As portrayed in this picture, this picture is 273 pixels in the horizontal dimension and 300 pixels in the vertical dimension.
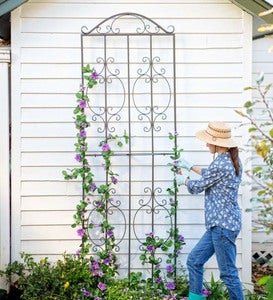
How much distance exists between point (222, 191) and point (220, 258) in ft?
1.83

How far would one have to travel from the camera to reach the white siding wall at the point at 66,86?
6184mm

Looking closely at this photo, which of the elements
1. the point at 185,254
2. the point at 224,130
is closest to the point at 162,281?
the point at 185,254

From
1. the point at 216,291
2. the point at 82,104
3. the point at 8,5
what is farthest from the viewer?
the point at 216,291

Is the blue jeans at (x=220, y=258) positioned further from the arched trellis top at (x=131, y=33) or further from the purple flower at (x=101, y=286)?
the arched trellis top at (x=131, y=33)

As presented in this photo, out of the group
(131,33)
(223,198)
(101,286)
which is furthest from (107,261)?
(131,33)

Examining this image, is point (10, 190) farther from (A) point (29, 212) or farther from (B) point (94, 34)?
(B) point (94, 34)

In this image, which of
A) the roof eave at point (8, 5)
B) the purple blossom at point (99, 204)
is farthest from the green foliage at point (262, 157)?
the roof eave at point (8, 5)

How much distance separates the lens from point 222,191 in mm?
5414

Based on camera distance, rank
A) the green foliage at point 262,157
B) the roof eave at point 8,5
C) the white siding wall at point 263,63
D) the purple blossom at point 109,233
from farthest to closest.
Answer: the white siding wall at point 263,63, the purple blossom at point 109,233, the roof eave at point 8,5, the green foliage at point 262,157

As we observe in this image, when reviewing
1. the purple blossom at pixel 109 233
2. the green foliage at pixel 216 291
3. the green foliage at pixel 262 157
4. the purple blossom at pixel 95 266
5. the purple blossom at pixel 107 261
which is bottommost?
the green foliage at pixel 216 291

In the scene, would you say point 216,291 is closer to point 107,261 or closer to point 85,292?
point 107,261

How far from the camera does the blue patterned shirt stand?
536 cm

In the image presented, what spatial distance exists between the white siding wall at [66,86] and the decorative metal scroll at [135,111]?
0.39 feet

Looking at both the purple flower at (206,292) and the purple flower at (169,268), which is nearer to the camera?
the purple flower at (206,292)
